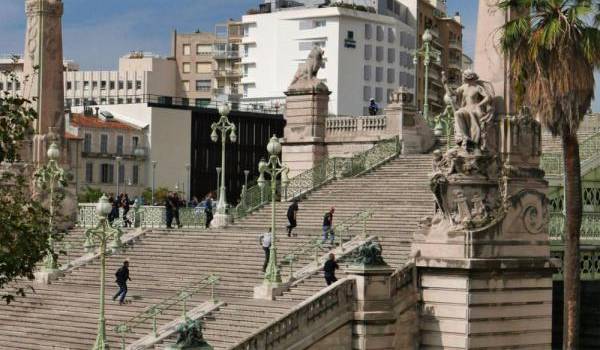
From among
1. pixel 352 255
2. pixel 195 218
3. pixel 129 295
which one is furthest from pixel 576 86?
pixel 195 218

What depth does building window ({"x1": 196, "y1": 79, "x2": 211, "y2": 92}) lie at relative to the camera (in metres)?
136

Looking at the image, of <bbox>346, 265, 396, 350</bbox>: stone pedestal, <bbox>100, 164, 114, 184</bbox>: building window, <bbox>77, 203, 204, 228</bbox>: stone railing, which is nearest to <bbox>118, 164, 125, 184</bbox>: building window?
<bbox>100, 164, 114, 184</bbox>: building window

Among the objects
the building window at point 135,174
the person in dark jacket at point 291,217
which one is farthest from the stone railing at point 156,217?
the building window at point 135,174

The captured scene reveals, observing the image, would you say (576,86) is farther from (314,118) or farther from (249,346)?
(314,118)

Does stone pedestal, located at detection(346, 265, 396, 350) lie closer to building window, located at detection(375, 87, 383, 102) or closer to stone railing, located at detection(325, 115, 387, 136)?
stone railing, located at detection(325, 115, 387, 136)

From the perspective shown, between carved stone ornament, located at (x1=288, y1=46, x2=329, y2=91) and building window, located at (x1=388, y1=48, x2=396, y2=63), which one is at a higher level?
building window, located at (x1=388, y1=48, x2=396, y2=63)

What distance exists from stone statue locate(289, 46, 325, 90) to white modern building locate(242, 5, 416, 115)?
54.4 metres

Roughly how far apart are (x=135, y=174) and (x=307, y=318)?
69.5 metres

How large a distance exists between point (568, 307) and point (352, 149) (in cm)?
2159

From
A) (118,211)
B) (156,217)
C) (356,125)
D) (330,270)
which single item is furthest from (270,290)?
(118,211)

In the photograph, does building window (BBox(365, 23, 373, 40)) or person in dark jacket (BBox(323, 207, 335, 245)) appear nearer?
person in dark jacket (BBox(323, 207, 335, 245))

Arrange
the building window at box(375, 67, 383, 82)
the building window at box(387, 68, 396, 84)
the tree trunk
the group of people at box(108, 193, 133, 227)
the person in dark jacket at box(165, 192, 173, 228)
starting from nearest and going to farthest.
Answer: the tree trunk
the person in dark jacket at box(165, 192, 173, 228)
the group of people at box(108, 193, 133, 227)
the building window at box(375, 67, 383, 82)
the building window at box(387, 68, 396, 84)

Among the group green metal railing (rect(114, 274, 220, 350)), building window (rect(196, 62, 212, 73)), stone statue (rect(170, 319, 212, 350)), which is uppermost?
building window (rect(196, 62, 212, 73))

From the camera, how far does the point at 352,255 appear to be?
139 ft
